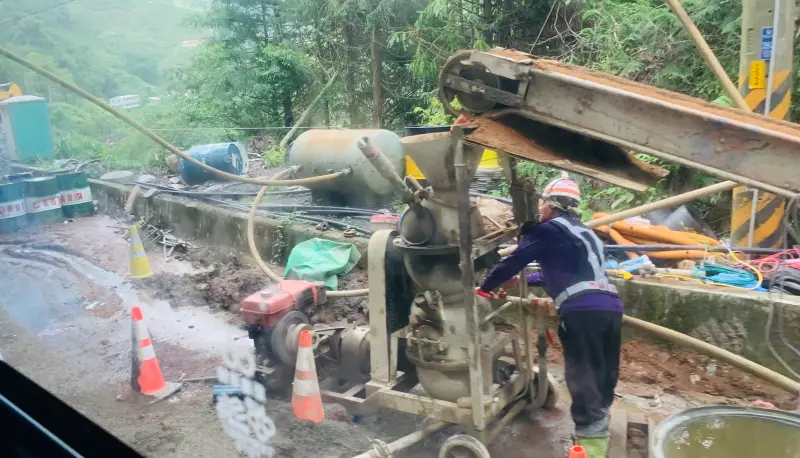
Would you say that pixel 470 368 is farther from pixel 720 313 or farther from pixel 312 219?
pixel 312 219

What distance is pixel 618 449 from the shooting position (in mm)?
2623

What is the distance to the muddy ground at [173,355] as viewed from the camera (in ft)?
8.99

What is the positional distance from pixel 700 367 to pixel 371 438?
1.79 m

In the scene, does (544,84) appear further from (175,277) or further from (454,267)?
(175,277)

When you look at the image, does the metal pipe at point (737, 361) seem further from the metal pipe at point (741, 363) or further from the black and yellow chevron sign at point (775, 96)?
the black and yellow chevron sign at point (775, 96)

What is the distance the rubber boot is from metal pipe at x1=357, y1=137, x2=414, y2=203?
46.8 inches

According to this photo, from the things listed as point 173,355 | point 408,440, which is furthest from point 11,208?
point 408,440

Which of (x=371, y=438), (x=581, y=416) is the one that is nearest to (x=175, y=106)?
(x=371, y=438)

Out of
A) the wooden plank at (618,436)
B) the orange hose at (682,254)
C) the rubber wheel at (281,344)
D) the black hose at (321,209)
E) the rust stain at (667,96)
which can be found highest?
the rust stain at (667,96)

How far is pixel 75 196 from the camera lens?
4422 mm

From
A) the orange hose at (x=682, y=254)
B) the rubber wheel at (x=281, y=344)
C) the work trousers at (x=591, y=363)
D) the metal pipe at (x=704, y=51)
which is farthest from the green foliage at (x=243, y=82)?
the orange hose at (x=682, y=254)

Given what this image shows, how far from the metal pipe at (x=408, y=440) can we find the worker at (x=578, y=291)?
1.88 ft

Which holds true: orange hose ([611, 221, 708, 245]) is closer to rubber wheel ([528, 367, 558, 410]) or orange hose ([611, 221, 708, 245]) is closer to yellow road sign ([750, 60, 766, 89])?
yellow road sign ([750, 60, 766, 89])

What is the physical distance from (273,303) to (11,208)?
2.15 meters
